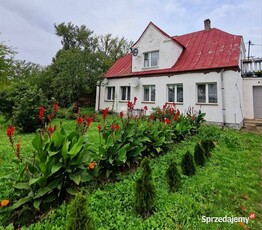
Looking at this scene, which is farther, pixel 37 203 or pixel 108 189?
pixel 108 189

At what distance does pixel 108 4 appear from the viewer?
10.5 meters

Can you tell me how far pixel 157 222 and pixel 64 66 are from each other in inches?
583

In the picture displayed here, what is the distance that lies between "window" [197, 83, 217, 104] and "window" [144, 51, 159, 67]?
165 inches

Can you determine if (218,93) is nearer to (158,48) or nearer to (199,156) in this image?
(158,48)

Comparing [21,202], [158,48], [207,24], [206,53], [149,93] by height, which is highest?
[207,24]

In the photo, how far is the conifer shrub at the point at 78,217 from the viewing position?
Result: 139 centimetres

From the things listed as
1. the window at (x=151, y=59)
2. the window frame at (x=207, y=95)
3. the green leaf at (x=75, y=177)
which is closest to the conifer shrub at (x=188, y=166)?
the green leaf at (x=75, y=177)

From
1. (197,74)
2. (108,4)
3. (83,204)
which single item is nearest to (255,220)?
(83,204)

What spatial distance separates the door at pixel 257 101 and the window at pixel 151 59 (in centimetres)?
700

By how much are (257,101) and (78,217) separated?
41.2ft

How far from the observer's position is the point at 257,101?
33.8ft

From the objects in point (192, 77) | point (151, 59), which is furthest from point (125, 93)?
point (192, 77)

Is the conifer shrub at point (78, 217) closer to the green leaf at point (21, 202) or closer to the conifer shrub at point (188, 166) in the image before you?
the green leaf at point (21, 202)

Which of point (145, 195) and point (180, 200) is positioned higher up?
point (145, 195)
